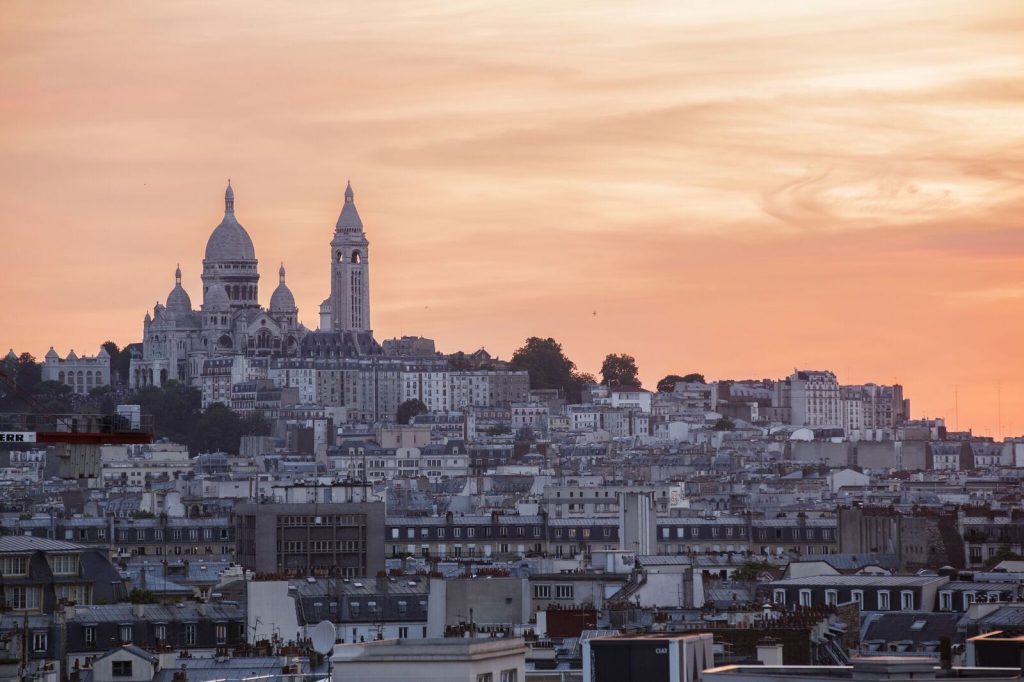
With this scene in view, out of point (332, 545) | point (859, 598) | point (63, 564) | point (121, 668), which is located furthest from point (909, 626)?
point (332, 545)

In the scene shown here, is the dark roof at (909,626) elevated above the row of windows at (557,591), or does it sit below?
below

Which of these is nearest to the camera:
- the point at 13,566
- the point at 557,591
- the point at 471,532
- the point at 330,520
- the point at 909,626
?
the point at 909,626

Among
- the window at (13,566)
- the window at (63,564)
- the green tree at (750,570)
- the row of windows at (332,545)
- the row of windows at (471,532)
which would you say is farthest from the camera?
the row of windows at (471,532)

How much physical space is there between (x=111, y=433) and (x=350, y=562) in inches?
926

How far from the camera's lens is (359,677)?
28.3 meters

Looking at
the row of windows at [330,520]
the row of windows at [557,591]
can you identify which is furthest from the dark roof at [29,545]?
the row of windows at [330,520]

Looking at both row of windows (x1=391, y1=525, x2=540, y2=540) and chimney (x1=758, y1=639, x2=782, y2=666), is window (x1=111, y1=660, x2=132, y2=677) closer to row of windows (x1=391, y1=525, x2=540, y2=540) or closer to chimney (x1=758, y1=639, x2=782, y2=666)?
chimney (x1=758, y1=639, x2=782, y2=666)

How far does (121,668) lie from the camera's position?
137 ft

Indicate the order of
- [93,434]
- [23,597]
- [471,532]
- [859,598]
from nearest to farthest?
[93,434] → [859,598] → [23,597] → [471,532]

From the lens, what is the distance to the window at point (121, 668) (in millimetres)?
41656

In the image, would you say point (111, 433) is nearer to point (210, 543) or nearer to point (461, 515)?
point (210, 543)

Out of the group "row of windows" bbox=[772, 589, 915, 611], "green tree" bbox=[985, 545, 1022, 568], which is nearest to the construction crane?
"row of windows" bbox=[772, 589, 915, 611]

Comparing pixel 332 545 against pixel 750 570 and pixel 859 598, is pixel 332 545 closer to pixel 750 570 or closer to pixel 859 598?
pixel 750 570

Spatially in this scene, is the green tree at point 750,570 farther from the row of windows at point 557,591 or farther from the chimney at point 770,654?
the chimney at point 770,654
